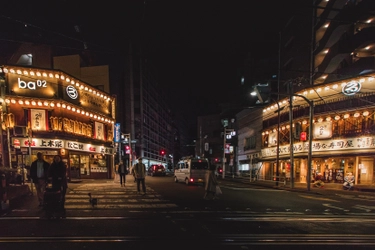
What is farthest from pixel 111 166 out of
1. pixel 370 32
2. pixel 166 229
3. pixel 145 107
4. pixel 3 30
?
pixel 145 107

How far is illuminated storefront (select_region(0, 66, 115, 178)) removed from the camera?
2017cm

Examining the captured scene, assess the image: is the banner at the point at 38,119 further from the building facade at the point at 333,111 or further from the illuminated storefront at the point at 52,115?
the building facade at the point at 333,111

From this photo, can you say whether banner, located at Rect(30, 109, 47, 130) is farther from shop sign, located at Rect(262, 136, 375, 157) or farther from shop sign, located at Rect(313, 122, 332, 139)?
shop sign, located at Rect(313, 122, 332, 139)

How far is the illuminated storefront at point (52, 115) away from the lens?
2017 centimetres

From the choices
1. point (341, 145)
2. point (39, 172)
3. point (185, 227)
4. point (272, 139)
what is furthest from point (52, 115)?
point (341, 145)

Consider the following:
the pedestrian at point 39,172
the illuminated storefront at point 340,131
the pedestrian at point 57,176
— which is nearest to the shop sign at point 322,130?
the illuminated storefront at point 340,131

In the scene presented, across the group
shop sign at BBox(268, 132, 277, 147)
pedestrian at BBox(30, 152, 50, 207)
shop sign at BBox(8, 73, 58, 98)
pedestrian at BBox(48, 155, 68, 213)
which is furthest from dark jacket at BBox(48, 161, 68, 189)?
shop sign at BBox(268, 132, 277, 147)

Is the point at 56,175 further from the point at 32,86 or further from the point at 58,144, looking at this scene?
the point at 32,86

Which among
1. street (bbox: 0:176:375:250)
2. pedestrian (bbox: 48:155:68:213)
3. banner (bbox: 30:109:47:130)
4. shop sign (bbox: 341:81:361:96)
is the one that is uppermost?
shop sign (bbox: 341:81:361:96)

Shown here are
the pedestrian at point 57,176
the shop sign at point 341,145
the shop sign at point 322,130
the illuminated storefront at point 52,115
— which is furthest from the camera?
the shop sign at point 322,130

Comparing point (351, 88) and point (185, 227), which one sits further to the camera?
point (351, 88)

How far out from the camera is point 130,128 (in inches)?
2205

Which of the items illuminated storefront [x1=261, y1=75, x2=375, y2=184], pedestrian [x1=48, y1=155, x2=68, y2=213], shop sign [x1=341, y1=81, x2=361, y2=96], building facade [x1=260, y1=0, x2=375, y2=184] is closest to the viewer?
pedestrian [x1=48, y1=155, x2=68, y2=213]

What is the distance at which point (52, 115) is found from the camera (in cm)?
2134
